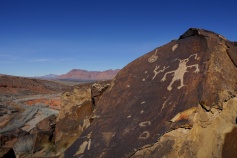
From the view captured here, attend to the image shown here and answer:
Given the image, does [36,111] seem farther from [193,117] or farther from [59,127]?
[193,117]

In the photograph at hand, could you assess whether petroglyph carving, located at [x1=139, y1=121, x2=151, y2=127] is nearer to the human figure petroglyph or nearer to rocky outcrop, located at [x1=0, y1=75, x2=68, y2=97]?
the human figure petroglyph

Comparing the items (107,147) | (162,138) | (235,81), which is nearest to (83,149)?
(107,147)

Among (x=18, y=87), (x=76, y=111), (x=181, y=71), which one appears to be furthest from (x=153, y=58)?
(x=18, y=87)

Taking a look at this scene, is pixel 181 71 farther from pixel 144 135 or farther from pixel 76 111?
pixel 76 111

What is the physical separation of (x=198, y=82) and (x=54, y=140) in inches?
143

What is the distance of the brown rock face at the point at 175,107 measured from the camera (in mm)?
3102

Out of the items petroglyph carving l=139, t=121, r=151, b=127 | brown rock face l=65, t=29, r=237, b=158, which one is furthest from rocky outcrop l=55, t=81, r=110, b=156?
petroglyph carving l=139, t=121, r=151, b=127

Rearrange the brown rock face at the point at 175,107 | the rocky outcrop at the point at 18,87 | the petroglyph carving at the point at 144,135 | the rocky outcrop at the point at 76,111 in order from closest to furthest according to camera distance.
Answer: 1. the brown rock face at the point at 175,107
2. the petroglyph carving at the point at 144,135
3. the rocky outcrop at the point at 76,111
4. the rocky outcrop at the point at 18,87

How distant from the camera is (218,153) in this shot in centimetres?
321

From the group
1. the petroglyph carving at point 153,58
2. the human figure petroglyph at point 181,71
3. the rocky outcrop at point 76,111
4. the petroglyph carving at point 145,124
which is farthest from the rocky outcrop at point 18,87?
the petroglyph carving at point 145,124

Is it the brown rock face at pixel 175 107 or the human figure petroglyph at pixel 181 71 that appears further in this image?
the human figure petroglyph at pixel 181 71

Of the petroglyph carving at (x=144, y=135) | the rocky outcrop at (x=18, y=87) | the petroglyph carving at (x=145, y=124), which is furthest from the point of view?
the rocky outcrop at (x=18, y=87)

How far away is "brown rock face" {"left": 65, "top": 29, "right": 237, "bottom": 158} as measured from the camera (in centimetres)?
310

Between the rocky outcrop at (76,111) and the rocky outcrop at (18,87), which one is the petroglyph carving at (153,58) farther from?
the rocky outcrop at (18,87)
